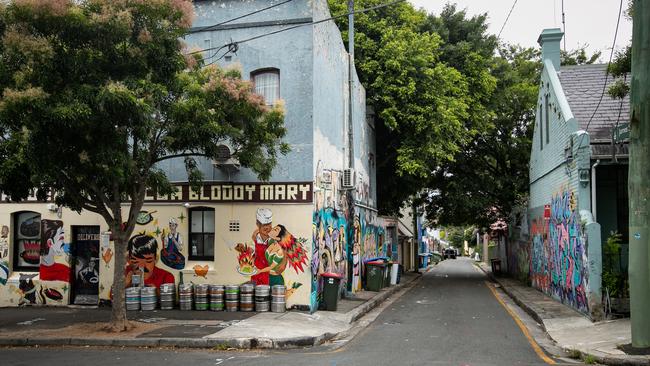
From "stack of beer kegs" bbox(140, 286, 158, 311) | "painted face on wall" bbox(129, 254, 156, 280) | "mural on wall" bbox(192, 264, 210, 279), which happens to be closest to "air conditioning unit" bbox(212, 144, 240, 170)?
"mural on wall" bbox(192, 264, 210, 279)

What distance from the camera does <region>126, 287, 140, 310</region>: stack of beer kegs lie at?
1545cm

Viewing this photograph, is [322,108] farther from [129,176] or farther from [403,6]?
[403,6]

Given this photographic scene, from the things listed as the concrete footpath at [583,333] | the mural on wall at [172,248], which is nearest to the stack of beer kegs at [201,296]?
the mural on wall at [172,248]

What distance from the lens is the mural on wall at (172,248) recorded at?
52.8 ft

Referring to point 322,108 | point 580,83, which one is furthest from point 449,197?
point 322,108

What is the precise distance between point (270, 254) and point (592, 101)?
10.3 metres

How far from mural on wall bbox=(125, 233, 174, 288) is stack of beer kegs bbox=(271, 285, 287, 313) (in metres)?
3.27

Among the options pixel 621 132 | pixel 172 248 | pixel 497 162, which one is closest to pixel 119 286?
pixel 172 248

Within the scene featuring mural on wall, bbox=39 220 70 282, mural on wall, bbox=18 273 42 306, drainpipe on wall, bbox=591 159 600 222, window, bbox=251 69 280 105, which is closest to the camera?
drainpipe on wall, bbox=591 159 600 222

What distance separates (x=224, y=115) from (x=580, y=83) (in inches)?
474

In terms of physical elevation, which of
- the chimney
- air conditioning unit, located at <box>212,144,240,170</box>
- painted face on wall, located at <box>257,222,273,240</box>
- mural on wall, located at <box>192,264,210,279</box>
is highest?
the chimney

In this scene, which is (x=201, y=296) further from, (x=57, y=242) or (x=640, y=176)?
(x=640, y=176)

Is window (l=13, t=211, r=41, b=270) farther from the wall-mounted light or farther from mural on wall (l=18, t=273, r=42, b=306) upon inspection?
the wall-mounted light

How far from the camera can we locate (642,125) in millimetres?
10109
